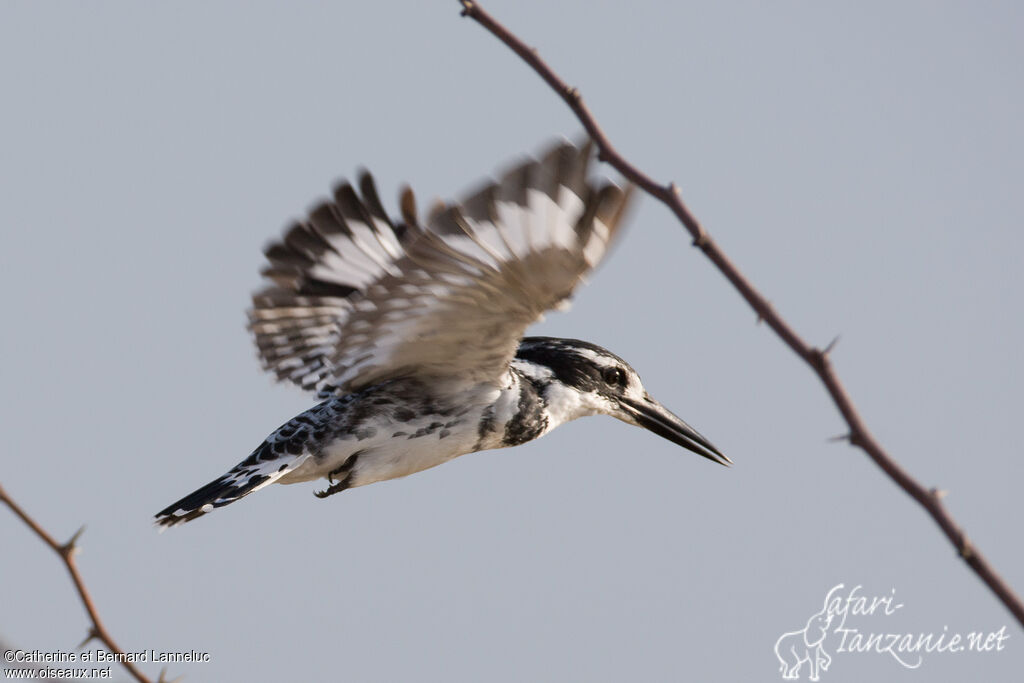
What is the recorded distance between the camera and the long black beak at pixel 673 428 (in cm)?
455

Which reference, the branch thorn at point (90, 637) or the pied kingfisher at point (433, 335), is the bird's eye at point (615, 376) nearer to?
the pied kingfisher at point (433, 335)

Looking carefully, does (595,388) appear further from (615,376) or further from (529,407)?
(529,407)

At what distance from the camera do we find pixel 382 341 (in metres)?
3.54

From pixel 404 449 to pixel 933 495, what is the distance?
2564 millimetres

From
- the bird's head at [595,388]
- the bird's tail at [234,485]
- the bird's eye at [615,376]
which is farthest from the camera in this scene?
the bird's eye at [615,376]

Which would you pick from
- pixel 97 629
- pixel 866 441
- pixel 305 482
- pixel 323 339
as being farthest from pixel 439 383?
pixel 866 441

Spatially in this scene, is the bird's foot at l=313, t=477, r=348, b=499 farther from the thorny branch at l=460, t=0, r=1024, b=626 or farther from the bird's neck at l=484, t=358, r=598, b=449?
the thorny branch at l=460, t=0, r=1024, b=626

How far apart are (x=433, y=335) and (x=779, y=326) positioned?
2105mm

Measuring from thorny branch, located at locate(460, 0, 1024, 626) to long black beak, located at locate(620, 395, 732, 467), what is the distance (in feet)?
9.81

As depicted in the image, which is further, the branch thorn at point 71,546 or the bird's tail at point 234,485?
the bird's tail at point 234,485

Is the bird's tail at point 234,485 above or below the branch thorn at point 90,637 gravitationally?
above

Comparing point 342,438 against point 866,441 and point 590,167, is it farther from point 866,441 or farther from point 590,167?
point 866,441

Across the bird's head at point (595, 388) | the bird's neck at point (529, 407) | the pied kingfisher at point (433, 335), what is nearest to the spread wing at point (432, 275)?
the pied kingfisher at point (433, 335)

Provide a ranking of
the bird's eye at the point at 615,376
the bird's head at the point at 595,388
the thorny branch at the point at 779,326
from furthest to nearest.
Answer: the bird's eye at the point at 615,376 < the bird's head at the point at 595,388 < the thorny branch at the point at 779,326
